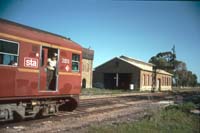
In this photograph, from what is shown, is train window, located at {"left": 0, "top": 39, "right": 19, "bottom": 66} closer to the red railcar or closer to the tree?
the red railcar

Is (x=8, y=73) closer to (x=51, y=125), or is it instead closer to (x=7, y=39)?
(x=7, y=39)

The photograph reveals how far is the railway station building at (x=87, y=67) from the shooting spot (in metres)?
54.6

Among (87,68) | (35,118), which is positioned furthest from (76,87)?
(87,68)

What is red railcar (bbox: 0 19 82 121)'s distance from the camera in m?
12.0

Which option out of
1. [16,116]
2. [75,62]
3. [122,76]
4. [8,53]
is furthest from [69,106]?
[122,76]

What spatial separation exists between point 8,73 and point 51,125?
9.10 ft

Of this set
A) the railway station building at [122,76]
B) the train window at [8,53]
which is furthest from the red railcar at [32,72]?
the railway station building at [122,76]

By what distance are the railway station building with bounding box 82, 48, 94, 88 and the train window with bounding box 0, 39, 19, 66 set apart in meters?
41.6

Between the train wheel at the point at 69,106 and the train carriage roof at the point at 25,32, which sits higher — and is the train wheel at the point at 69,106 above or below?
below

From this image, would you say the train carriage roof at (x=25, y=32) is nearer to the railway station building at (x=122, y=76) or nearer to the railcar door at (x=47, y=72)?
the railcar door at (x=47, y=72)

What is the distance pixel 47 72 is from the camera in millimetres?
14312

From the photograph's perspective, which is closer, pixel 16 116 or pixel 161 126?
pixel 161 126

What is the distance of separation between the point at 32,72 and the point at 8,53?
1520 millimetres

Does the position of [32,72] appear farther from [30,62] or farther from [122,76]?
[122,76]
